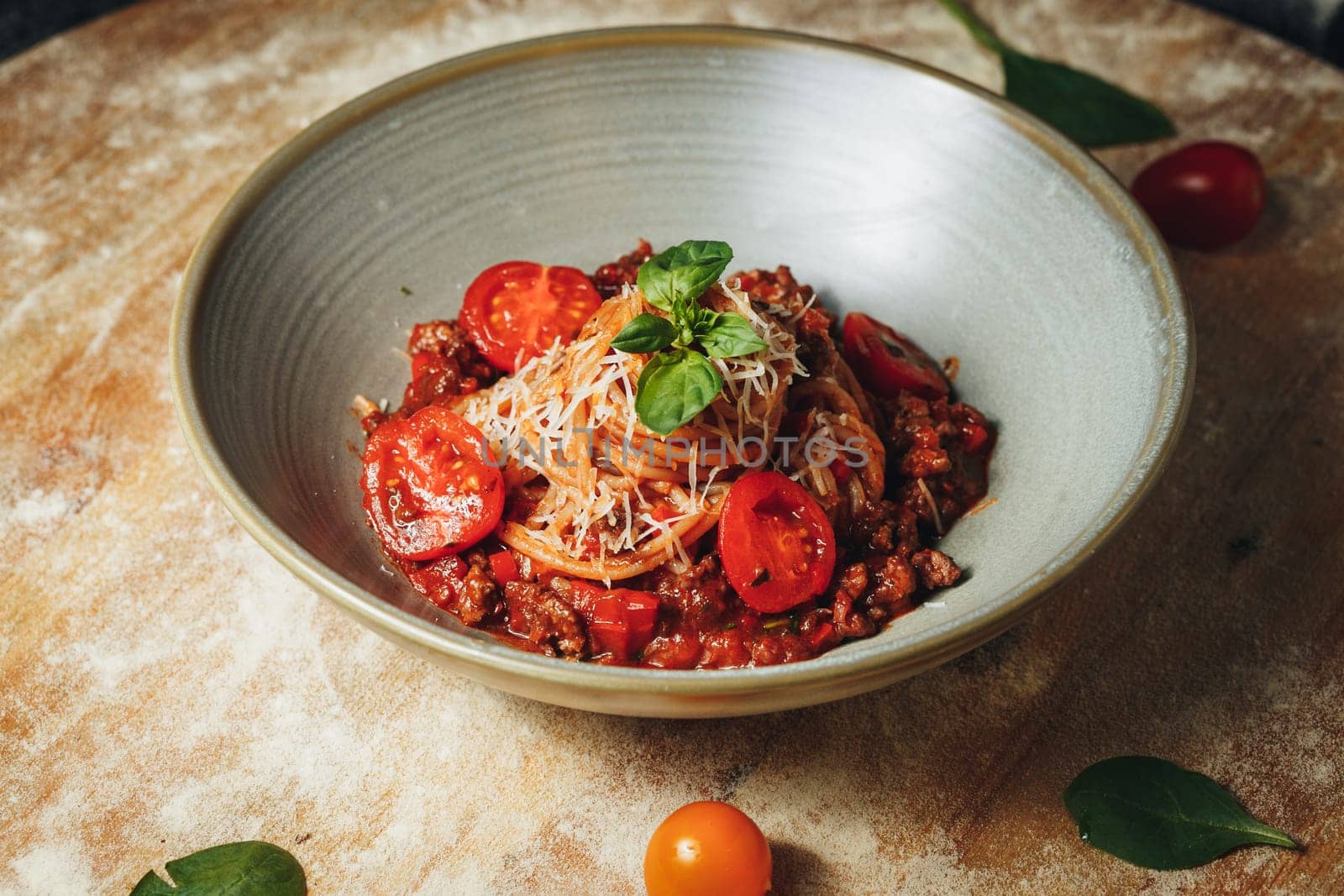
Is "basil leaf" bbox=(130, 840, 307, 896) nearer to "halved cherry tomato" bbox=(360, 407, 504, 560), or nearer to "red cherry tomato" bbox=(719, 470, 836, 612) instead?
"halved cherry tomato" bbox=(360, 407, 504, 560)

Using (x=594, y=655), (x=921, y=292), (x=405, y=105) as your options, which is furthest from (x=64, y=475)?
(x=921, y=292)

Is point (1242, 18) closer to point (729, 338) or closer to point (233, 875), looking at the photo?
point (729, 338)

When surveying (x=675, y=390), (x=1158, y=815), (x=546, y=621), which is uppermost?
(x=675, y=390)

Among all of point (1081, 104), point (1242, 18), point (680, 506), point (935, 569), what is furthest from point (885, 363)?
point (1242, 18)

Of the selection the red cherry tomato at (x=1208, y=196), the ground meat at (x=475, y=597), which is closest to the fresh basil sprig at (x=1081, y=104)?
the red cherry tomato at (x=1208, y=196)

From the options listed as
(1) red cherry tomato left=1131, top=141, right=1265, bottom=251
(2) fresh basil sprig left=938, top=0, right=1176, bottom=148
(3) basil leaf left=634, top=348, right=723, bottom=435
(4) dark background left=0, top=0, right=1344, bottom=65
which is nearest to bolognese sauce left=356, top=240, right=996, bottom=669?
(3) basil leaf left=634, top=348, right=723, bottom=435
